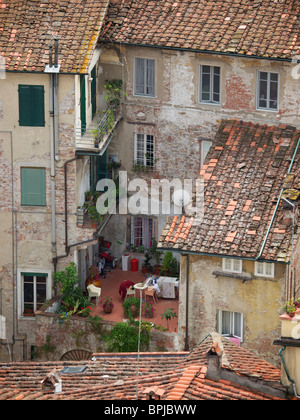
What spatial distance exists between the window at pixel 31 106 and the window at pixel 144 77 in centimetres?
498

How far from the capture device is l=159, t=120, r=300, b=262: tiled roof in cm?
4712

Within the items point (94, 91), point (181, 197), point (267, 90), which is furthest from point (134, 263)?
point (267, 90)

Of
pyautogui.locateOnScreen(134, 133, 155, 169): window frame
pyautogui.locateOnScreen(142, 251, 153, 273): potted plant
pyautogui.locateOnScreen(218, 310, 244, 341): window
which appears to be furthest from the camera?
pyautogui.locateOnScreen(142, 251, 153, 273): potted plant

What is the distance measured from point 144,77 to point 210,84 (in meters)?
2.93

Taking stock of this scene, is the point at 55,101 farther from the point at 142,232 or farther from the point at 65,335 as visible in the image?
the point at 65,335

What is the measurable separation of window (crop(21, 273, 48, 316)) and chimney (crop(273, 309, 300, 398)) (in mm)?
17564

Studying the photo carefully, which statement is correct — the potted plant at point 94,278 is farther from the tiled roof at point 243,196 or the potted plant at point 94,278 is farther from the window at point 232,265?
the window at point 232,265

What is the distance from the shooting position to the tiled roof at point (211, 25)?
5038 centimetres

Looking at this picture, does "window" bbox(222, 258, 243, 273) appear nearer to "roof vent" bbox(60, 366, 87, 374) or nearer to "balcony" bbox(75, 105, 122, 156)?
"balcony" bbox(75, 105, 122, 156)

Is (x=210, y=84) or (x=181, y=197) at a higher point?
(x=210, y=84)

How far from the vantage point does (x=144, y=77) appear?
53.7 meters

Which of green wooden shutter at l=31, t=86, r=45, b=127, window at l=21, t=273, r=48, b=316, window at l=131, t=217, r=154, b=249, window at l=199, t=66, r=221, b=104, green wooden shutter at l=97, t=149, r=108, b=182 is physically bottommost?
window at l=21, t=273, r=48, b=316

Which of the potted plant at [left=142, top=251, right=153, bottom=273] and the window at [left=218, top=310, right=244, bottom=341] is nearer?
the window at [left=218, top=310, right=244, bottom=341]

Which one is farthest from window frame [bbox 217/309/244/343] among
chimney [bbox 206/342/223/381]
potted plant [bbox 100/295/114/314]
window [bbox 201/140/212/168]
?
chimney [bbox 206/342/223/381]
